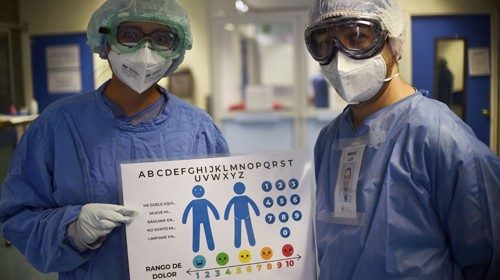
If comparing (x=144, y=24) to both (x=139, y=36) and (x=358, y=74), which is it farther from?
(x=358, y=74)

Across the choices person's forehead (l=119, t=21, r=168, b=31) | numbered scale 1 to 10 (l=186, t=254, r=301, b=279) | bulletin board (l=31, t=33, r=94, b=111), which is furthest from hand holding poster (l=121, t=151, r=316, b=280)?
bulletin board (l=31, t=33, r=94, b=111)

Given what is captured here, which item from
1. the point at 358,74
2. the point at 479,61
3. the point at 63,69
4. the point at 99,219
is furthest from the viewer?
the point at 63,69

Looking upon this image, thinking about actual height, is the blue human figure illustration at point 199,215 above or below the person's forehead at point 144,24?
below

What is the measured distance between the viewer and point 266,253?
1.14 m

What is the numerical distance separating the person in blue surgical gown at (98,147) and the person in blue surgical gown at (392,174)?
414mm

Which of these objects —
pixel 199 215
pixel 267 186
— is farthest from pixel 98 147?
pixel 267 186

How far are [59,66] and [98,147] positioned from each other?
26.7 inches

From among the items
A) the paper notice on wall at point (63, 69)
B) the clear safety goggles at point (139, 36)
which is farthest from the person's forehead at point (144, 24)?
the paper notice on wall at point (63, 69)

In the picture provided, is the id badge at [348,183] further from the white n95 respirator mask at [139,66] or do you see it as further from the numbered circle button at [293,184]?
the white n95 respirator mask at [139,66]

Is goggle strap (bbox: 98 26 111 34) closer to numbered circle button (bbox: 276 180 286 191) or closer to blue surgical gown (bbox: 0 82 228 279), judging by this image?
blue surgical gown (bbox: 0 82 228 279)

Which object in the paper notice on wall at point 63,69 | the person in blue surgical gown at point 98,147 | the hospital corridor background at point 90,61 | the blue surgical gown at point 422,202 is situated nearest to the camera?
the blue surgical gown at point 422,202

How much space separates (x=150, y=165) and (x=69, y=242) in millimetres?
273

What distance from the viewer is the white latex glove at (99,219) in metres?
1.05

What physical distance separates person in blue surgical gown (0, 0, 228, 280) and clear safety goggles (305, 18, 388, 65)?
1.31ft
